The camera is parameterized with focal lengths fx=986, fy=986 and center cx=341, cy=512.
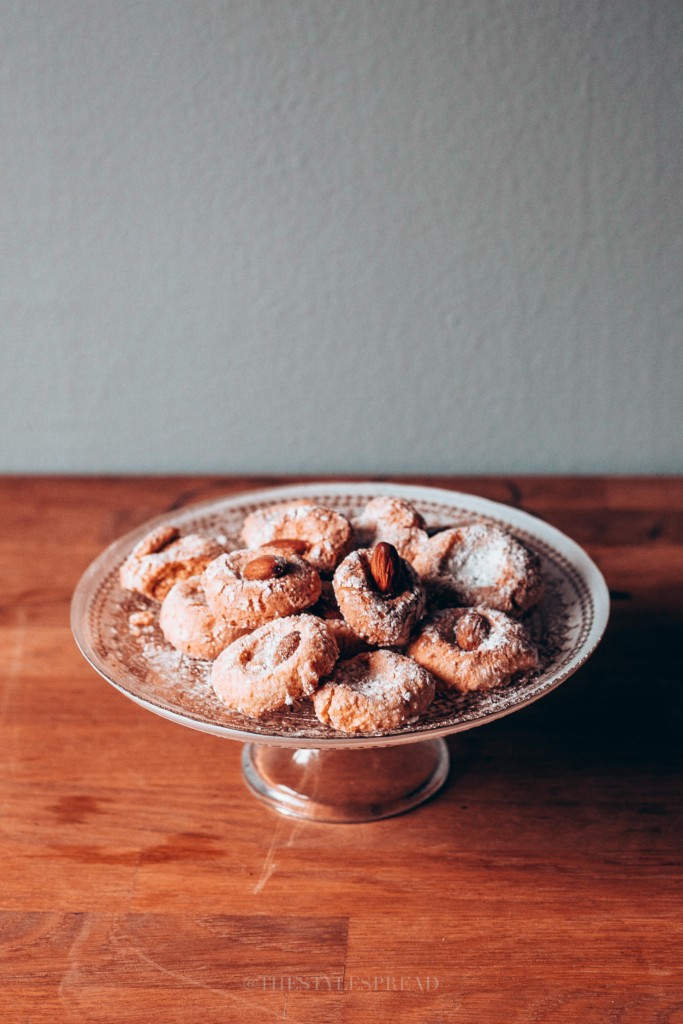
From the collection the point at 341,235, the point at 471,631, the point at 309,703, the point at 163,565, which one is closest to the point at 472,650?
the point at 471,631

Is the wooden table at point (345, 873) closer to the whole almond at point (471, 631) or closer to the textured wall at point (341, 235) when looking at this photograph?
the whole almond at point (471, 631)

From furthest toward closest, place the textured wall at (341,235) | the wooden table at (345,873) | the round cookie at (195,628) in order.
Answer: the textured wall at (341,235)
the round cookie at (195,628)
the wooden table at (345,873)

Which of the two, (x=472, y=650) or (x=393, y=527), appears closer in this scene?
(x=472, y=650)

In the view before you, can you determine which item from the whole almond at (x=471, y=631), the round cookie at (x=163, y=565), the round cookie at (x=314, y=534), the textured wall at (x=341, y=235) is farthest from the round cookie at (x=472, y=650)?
the textured wall at (x=341, y=235)

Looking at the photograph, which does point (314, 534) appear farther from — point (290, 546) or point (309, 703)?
point (309, 703)

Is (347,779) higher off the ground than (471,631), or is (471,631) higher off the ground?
(471,631)
